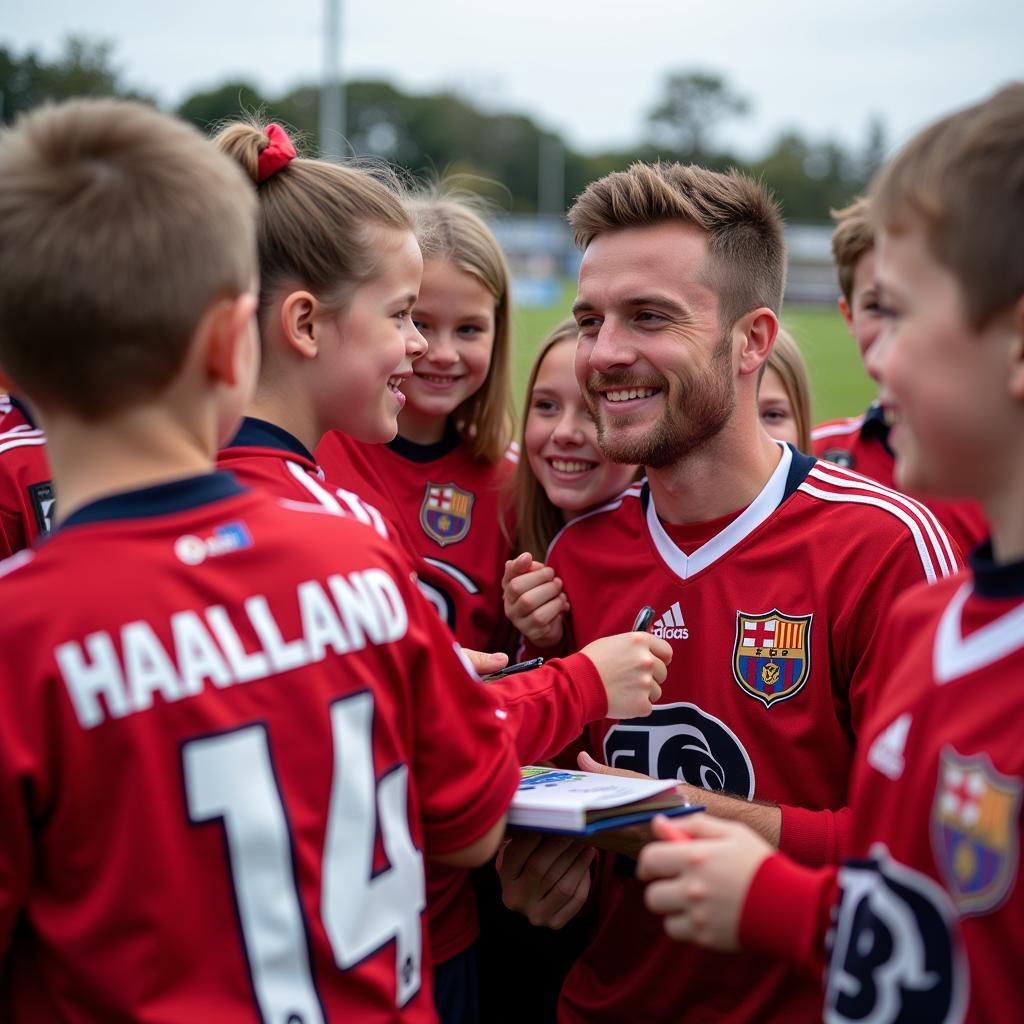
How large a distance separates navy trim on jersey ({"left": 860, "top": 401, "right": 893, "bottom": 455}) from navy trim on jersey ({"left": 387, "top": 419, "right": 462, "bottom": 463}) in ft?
5.55

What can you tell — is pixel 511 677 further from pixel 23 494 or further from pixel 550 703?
pixel 23 494

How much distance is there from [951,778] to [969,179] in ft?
2.71

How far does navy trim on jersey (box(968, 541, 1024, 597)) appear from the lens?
4.76 feet

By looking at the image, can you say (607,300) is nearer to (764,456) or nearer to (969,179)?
(764,456)

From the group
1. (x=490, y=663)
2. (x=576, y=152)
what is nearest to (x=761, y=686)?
(x=490, y=663)

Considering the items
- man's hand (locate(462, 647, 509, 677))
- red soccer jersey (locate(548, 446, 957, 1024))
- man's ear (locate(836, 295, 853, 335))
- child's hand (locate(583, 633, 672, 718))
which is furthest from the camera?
man's ear (locate(836, 295, 853, 335))

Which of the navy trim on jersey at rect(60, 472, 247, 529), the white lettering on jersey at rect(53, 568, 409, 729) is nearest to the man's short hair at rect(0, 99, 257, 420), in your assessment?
the navy trim on jersey at rect(60, 472, 247, 529)

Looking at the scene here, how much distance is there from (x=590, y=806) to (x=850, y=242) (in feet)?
10.3

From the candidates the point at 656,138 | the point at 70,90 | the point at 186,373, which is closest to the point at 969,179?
the point at 186,373

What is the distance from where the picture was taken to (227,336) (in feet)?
A: 5.27

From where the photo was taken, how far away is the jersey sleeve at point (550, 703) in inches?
85.1

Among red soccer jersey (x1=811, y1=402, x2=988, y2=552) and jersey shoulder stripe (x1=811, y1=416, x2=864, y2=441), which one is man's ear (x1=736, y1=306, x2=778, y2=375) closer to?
red soccer jersey (x1=811, y1=402, x2=988, y2=552)

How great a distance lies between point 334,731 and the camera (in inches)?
63.5

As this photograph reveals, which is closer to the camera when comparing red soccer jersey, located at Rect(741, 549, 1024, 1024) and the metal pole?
red soccer jersey, located at Rect(741, 549, 1024, 1024)
